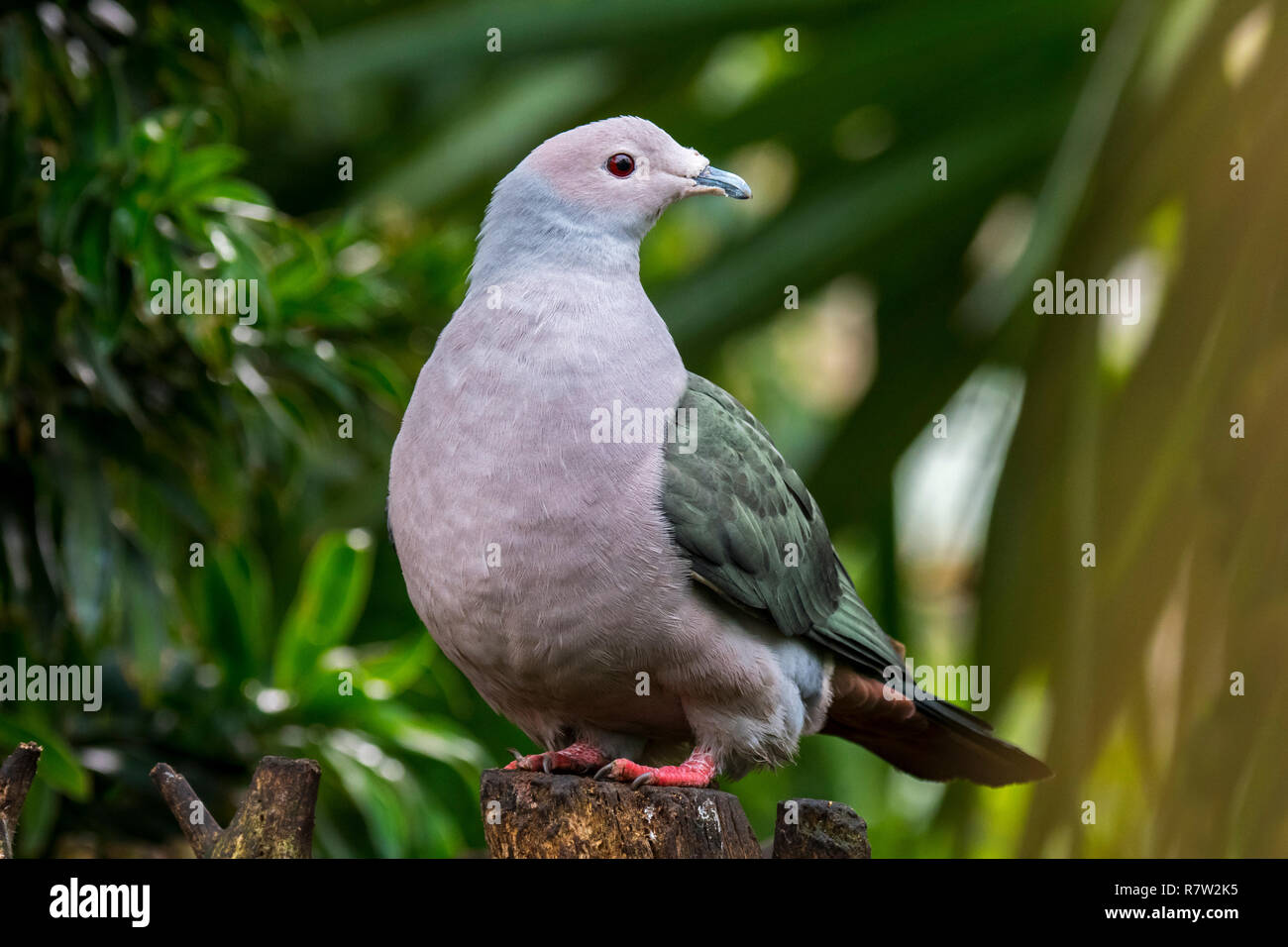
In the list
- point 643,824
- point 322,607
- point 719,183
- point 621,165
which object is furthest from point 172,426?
point 643,824

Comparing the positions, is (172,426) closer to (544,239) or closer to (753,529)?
(544,239)

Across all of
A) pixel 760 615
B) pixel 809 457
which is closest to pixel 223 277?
pixel 760 615

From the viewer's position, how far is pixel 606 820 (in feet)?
8.88

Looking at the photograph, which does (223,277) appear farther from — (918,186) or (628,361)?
(918,186)

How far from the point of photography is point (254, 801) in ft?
8.84

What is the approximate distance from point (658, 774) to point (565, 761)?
0.34 meters

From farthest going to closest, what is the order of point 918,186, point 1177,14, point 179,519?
point 918,186
point 179,519
point 1177,14

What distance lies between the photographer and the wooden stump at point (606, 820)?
105 inches

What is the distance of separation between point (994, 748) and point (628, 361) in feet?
4.82

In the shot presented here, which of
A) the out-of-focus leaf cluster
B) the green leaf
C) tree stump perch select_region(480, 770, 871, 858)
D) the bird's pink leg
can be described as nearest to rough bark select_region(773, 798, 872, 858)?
tree stump perch select_region(480, 770, 871, 858)

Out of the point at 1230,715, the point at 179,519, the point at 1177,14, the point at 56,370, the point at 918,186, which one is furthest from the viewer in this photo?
the point at 918,186

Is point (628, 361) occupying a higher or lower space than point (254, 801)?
higher

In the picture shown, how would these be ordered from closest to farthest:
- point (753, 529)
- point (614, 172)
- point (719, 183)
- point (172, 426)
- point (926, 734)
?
point (753, 529) < point (614, 172) < point (719, 183) < point (926, 734) < point (172, 426)

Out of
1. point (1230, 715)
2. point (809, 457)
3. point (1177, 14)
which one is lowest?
point (1230, 715)
